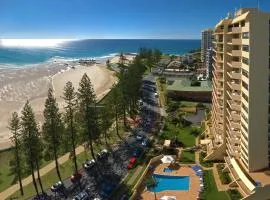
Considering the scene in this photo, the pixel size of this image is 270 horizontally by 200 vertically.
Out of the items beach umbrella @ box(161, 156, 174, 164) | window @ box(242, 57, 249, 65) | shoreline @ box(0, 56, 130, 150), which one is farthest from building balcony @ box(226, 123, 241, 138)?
shoreline @ box(0, 56, 130, 150)

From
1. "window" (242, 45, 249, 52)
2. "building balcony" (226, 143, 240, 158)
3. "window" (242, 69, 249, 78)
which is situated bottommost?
"building balcony" (226, 143, 240, 158)

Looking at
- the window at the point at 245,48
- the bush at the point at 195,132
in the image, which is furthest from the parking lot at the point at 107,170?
the window at the point at 245,48

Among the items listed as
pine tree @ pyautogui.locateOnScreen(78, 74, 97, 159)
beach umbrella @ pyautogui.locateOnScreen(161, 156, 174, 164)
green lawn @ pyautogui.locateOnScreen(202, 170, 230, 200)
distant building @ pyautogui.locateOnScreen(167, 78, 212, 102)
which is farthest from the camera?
distant building @ pyautogui.locateOnScreen(167, 78, 212, 102)

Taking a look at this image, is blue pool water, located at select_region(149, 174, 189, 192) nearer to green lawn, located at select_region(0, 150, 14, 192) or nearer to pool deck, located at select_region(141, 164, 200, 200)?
pool deck, located at select_region(141, 164, 200, 200)

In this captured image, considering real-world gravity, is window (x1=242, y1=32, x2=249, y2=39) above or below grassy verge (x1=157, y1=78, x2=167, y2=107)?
above

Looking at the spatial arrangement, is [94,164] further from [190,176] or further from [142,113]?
[142,113]

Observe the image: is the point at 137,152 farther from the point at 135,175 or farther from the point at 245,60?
the point at 245,60

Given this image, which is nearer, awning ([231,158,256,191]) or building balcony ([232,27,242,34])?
awning ([231,158,256,191])

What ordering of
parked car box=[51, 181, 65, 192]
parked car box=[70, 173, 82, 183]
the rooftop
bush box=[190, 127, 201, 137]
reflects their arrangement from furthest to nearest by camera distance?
the rooftop, bush box=[190, 127, 201, 137], parked car box=[70, 173, 82, 183], parked car box=[51, 181, 65, 192]
